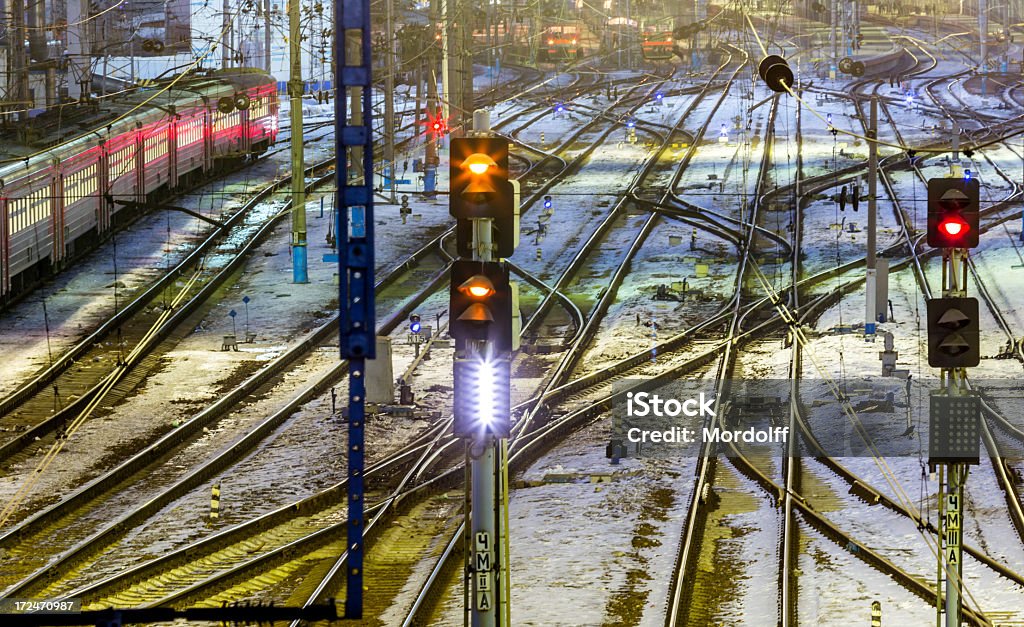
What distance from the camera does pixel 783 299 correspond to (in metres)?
31.0

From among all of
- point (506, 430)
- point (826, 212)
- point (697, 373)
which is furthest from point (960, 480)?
point (826, 212)

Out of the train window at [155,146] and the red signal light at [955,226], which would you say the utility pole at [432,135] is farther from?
the red signal light at [955,226]

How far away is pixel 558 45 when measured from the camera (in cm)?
7831

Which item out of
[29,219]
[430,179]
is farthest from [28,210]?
[430,179]

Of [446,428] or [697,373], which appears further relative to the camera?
[697,373]

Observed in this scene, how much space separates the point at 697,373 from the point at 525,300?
255 inches

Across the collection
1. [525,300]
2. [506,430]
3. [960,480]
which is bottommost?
[525,300]

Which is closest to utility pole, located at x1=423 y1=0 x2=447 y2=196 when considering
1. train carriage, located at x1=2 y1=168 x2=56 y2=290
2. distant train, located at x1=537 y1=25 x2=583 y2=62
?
train carriage, located at x1=2 y1=168 x2=56 y2=290

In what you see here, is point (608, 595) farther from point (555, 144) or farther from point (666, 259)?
point (555, 144)

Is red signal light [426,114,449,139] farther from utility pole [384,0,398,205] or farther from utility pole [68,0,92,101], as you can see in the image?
utility pole [68,0,92,101]

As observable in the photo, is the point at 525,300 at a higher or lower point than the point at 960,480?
lower

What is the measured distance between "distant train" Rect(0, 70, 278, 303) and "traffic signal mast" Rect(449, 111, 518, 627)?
15.3m

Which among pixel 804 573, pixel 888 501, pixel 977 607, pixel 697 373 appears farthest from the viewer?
pixel 697 373

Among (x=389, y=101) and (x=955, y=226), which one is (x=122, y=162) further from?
(x=955, y=226)
